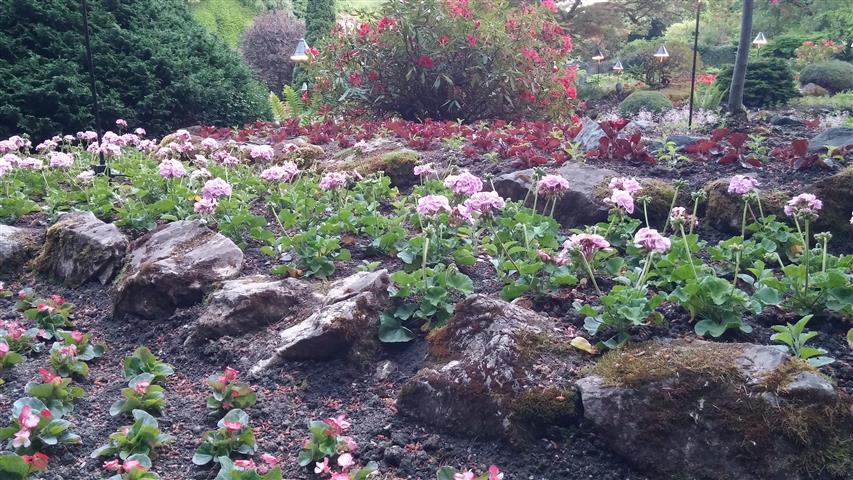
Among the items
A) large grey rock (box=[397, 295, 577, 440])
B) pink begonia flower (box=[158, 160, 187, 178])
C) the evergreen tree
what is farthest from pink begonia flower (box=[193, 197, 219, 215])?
the evergreen tree

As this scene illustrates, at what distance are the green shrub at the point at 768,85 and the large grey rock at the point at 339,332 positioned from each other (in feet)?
36.2

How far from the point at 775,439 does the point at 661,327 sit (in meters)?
0.65

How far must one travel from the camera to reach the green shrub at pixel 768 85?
39.7 feet

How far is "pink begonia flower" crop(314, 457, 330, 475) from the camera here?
2.05m

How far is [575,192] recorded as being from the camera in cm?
432

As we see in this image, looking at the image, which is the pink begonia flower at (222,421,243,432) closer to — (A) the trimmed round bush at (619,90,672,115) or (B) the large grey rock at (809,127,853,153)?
(B) the large grey rock at (809,127,853,153)

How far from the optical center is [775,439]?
1936 millimetres

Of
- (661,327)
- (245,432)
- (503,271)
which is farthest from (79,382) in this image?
(661,327)

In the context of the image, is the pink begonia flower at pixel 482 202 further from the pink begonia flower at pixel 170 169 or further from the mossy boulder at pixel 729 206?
the pink begonia flower at pixel 170 169

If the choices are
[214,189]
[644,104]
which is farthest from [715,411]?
[644,104]

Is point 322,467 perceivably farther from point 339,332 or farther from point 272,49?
point 272,49

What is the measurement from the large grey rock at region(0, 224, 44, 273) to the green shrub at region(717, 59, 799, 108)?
11.2 meters

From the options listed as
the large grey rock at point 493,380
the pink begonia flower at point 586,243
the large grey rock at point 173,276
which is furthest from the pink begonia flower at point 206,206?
the pink begonia flower at point 586,243

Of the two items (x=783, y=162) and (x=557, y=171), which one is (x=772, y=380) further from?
(x=783, y=162)
